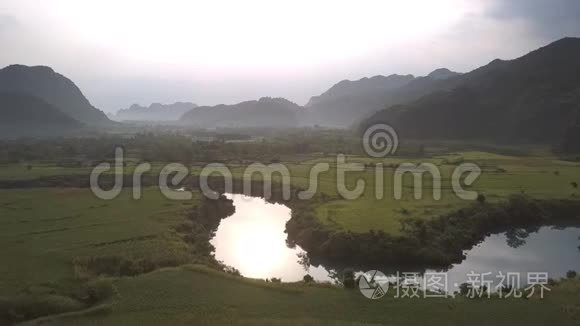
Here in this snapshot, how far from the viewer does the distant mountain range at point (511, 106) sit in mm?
124750

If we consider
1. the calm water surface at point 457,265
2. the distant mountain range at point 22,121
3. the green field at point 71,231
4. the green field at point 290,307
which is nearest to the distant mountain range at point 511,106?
the calm water surface at point 457,265

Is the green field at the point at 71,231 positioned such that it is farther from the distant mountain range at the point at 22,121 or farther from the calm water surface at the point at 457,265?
the distant mountain range at the point at 22,121

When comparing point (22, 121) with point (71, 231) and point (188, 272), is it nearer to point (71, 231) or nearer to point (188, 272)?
point (71, 231)

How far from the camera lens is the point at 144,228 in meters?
36.3

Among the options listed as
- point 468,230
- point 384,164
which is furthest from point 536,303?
point 384,164

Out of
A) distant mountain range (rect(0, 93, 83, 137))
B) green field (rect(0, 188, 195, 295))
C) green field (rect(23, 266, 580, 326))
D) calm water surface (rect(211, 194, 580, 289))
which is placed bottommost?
calm water surface (rect(211, 194, 580, 289))

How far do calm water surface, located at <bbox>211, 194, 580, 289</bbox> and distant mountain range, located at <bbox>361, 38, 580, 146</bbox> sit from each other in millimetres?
90359

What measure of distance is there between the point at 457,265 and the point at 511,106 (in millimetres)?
120439

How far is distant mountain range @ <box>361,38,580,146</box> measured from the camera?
125 meters

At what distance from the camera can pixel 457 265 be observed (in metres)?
32.8

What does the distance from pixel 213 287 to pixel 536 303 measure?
15960mm

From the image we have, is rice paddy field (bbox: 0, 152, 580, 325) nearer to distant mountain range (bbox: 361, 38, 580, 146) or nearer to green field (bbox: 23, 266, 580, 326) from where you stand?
green field (bbox: 23, 266, 580, 326)

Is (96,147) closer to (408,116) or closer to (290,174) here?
(290,174)

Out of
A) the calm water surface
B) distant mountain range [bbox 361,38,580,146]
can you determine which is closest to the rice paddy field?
the calm water surface
